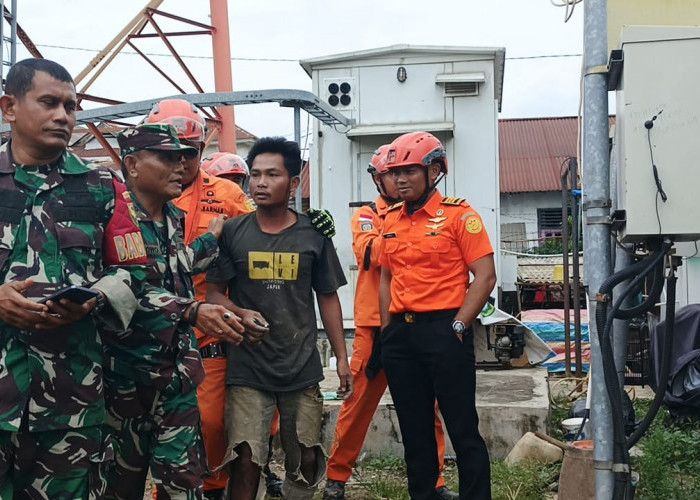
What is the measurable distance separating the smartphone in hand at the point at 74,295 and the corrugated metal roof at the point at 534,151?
87.7 feet

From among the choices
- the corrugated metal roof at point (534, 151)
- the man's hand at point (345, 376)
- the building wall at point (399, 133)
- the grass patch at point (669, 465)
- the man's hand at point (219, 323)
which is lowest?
the grass patch at point (669, 465)

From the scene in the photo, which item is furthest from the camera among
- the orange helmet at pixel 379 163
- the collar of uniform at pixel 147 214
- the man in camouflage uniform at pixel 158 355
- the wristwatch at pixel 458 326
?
the orange helmet at pixel 379 163

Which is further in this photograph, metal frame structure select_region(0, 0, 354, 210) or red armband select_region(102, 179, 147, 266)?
metal frame structure select_region(0, 0, 354, 210)

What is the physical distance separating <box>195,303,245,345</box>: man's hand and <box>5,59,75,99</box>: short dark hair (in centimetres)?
113

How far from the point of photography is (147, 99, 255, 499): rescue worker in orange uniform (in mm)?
4691

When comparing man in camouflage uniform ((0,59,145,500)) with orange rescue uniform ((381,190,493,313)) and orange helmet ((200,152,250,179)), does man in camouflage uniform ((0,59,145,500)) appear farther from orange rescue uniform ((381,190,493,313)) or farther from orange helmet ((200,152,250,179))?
orange helmet ((200,152,250,179))

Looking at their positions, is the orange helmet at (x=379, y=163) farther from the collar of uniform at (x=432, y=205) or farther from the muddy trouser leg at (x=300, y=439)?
the muddy trouser leg at (x=300, y=439)

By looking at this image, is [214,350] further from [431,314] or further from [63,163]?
[63,163]

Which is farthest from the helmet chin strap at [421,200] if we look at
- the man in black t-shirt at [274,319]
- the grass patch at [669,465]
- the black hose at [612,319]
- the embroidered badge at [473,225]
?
the grass patch at [669,465]

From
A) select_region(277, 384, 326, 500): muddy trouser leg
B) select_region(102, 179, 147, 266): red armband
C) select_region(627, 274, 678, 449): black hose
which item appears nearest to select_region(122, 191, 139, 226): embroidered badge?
select_region(102, 179, 147, 266): red armband

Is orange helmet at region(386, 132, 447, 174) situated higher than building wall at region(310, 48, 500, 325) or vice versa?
building wall at region(310, 48, 500, 325)

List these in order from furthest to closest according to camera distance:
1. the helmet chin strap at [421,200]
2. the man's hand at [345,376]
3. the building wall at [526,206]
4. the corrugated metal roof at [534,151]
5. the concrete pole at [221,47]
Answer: the corrugated metal roof at [534,151] → the building wall at [526,206] → the concrete pole at [221,47] → the helmet chin strap at [421,200] → the man's hand at [345,376]

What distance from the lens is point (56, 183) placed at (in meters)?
3.29

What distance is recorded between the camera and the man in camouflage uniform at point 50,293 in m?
3.10
